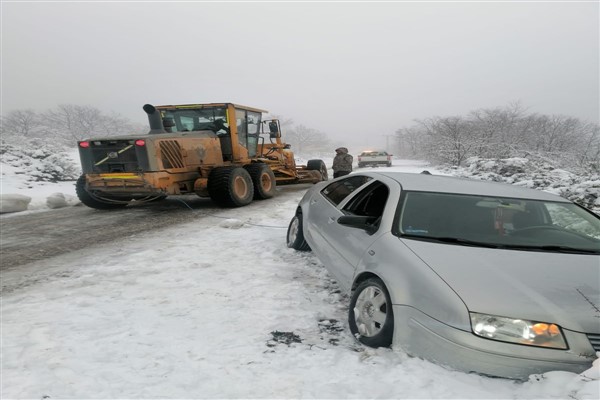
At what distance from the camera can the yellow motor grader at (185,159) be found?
24.4 ft

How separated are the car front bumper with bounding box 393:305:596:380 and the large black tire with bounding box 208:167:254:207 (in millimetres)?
6734

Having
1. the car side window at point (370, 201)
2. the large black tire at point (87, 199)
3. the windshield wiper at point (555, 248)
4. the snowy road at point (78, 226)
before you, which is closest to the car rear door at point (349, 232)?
the car side window at point (370, 201)

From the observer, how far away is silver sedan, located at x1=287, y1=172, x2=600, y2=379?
1.98 m

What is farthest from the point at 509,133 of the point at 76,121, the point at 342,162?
the point at 76,121

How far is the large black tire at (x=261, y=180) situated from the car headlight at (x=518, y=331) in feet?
27.3

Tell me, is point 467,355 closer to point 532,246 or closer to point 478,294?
point 478,294

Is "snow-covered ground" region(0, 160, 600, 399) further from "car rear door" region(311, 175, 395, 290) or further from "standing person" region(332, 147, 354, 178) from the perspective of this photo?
"standing person" region(332, 147, 354, 178)

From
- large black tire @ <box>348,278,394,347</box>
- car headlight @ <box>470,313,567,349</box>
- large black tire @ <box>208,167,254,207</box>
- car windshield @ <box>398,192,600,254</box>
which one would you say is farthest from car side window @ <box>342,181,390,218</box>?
large black tire @ <box>208,167,254,207</box>

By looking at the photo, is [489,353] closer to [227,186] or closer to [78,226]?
[227,186]

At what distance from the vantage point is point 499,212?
302 centimetres

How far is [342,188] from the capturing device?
14.3ft

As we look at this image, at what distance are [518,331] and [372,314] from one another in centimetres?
94

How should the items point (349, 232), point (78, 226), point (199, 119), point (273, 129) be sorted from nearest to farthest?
point (349, 232), point (78, 226), point (199, 119), point (273, 129)

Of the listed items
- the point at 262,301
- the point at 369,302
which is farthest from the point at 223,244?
the point at 369,302
